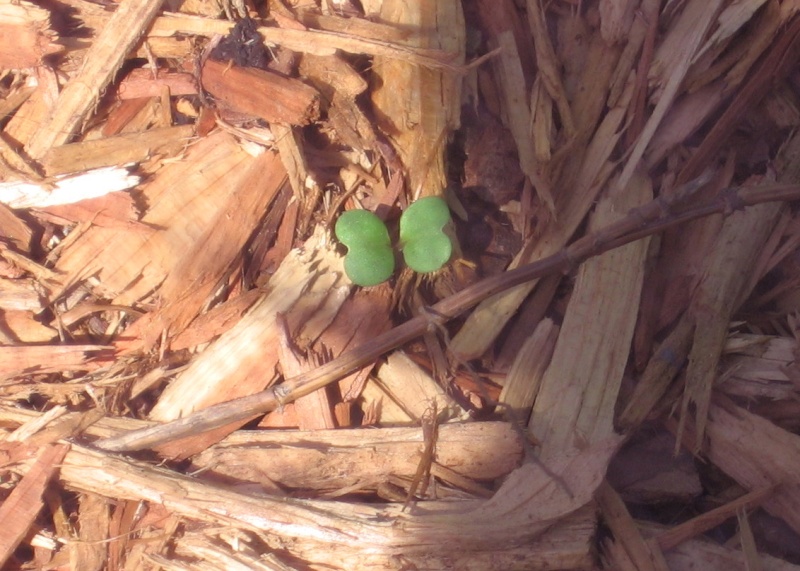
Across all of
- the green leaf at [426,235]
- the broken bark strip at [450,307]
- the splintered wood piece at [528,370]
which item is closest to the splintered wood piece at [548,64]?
the broken bark strip at [450,307]

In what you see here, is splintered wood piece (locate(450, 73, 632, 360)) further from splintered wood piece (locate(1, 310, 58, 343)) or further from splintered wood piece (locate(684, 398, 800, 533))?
splintered wood piece (locate(1, 310, 58, 343))

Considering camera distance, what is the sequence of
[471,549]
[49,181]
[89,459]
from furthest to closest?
[49,181]
[89,459]
[471,549]

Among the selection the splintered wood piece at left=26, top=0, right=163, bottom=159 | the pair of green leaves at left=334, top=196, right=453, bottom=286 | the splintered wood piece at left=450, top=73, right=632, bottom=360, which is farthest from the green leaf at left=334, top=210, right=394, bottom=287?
the splintered wood piece at left=26, top=0, right=163, bottom=159

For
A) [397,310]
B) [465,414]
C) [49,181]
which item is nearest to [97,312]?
[49,181]

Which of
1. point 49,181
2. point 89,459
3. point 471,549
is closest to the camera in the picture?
point 471,549

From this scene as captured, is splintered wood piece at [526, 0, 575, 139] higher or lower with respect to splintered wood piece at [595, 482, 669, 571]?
higher

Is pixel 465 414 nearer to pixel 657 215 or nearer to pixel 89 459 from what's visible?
pixel 657 215
